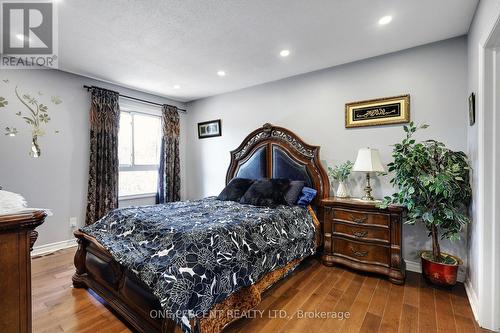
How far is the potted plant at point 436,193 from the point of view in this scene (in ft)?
6.93

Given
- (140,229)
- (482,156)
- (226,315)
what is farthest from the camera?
(140,229)

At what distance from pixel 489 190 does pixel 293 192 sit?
5.74 feet

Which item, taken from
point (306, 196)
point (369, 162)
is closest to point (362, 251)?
Answer: point (306, 196)

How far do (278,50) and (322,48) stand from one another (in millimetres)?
511

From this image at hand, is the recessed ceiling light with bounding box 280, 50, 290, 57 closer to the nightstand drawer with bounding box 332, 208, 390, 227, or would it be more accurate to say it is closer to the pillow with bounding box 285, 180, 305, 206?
the pillow with bounding box 285, 180, 305, 206

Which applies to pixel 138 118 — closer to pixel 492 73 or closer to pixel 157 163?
pixel 157 163

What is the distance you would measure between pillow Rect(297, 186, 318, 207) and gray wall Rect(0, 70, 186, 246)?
10.7 ft

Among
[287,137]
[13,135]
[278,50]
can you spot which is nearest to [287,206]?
[287,137]

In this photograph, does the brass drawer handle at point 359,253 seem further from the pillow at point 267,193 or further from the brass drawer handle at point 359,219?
the pillow at point 267,193

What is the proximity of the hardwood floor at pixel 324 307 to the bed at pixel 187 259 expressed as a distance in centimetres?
13

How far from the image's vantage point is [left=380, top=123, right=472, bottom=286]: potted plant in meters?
2.11

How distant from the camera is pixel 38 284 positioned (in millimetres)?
2346

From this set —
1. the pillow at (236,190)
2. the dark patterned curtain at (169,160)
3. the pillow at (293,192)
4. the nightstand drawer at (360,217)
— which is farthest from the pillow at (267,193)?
the dark patterned curtain at (169,160)

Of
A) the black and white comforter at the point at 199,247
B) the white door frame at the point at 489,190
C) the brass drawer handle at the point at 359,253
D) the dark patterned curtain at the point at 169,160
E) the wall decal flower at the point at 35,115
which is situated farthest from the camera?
the dark patterned curtain at the point at 169,160
